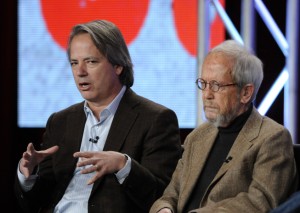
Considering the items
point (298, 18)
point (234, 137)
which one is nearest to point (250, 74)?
point (234, 137)

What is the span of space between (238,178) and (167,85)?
9.90ft

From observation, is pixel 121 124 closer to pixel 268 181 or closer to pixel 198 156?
pixel 198 156

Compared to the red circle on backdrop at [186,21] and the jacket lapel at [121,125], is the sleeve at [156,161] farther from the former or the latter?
the red circle on backdrop at [186,21]

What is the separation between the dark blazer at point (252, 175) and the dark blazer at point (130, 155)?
0.17 metres

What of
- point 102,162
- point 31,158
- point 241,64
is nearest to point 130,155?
point 102,162

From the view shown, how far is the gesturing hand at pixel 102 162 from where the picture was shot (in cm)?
270

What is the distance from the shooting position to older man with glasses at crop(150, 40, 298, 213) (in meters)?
2.52

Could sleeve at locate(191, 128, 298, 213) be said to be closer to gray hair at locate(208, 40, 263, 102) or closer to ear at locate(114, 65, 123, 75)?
gray hair at locate(208, 40, 263, 102)

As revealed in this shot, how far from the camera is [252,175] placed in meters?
2.59

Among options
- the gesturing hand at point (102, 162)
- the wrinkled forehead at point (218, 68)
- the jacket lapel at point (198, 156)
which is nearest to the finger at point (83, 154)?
the gesturing hand at point (102, 162)

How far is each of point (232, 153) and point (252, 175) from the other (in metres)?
0.14

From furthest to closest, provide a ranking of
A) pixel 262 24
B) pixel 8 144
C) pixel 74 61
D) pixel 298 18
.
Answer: pixel 8 144
pixel 262 24
pixel 298 18
pixel 74 61

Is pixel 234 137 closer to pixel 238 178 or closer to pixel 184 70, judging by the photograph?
pixel 238 178

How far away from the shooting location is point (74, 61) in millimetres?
3125
